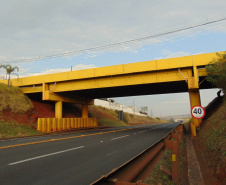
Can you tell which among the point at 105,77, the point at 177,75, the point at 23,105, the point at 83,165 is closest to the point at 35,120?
the point at 23,105

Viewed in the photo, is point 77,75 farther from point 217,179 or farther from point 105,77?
point 217,179

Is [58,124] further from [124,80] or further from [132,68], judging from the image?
[132,68]

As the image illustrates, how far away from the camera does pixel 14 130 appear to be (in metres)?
19.4

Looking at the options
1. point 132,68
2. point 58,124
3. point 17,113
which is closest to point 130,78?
point 132,68

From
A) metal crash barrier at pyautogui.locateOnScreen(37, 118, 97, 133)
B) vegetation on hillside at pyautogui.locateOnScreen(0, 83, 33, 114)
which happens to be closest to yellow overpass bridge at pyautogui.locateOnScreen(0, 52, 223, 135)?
metal crash barrier at pyautogui.locateOnScreen(37, 118, 97, 133)

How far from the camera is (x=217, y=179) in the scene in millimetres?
5477

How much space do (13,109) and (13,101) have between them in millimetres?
1370

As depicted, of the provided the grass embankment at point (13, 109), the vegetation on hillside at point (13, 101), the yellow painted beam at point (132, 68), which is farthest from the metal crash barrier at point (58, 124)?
the yellow painted beam at point (132, 68)

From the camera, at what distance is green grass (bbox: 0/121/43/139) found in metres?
17.9

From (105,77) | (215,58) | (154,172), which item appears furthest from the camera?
(105,77)

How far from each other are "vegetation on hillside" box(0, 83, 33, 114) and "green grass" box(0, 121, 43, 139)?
282 cm

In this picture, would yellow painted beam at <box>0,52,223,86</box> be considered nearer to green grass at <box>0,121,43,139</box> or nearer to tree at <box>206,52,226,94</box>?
tree at <box>206,52,226,94</box>

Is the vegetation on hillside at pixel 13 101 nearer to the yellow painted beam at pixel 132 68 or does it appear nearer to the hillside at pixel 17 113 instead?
the hillside at pixel 17 113

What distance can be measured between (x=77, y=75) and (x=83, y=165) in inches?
742
